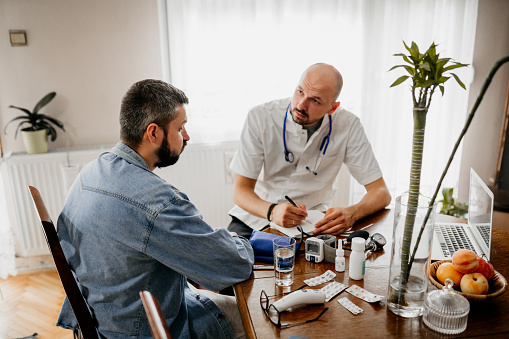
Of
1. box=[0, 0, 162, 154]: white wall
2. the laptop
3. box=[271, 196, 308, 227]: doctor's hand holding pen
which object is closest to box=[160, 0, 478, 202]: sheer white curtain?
box=[0, 0, 162, 154]: white wall

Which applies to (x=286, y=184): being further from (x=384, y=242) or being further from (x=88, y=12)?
(x=88, y=12)

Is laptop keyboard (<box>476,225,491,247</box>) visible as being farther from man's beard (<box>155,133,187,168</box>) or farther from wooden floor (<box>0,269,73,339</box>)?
wooden floor (<box>0,269,73,339</box>)

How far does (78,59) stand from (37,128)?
0.54m

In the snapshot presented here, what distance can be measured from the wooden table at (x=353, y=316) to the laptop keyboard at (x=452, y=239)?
0.17 meters

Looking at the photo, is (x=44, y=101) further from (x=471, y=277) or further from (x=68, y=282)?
(x=471, y=277)

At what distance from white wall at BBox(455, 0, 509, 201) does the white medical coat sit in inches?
68.6

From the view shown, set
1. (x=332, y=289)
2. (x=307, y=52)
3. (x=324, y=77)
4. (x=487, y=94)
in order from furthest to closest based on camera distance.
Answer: (x=487, y=94) → (x=307, y=52) → (x=324, y=77) → (x=332, y=289)

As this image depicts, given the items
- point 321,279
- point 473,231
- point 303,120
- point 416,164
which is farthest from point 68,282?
point 473,231

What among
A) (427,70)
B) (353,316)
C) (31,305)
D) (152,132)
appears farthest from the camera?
(31,305)

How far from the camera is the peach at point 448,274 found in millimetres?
1165

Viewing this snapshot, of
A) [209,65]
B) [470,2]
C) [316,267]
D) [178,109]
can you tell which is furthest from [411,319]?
[470,2]

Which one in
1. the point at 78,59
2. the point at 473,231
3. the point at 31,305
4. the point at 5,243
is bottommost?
the point at 31,305

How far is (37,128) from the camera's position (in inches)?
109

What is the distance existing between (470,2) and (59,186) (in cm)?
331
